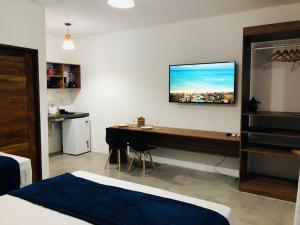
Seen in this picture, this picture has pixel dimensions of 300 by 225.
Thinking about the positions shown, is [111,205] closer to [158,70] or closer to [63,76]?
[158,70]

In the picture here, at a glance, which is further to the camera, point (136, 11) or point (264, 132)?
point (136, 11)

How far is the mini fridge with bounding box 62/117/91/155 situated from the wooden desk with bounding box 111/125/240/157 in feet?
4.10

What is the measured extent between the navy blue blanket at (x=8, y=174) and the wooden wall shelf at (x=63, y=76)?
3.10 m

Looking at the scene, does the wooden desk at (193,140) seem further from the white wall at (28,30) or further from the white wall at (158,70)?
the white wall at (28,30)

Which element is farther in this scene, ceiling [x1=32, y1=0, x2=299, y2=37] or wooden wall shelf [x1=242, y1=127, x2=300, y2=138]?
ceiling [x1=32, y1=0, x2=299, y2=37]

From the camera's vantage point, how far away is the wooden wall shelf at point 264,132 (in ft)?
10.9

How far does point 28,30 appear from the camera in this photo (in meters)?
3.61

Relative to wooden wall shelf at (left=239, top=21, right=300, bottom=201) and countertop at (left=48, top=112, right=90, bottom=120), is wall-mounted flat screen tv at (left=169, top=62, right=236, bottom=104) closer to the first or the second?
wooden wall shelf at (left=239, top=21, right=300, bottom=201)

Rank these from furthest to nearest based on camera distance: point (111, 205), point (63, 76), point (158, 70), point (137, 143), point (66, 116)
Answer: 1. point (63, 76)
2. point (66, 116)
3. point (158, 70)
4. point (137, 143)
5. point (111, 205)

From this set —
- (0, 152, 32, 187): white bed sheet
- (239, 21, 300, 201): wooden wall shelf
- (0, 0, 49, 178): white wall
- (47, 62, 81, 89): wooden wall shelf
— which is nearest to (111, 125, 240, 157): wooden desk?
(239, 21, 300, 201): wooden wall shelf

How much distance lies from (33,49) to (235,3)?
2.98 metres

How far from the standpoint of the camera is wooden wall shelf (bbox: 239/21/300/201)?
332 centimetres

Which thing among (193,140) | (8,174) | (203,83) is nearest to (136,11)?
(203,83)

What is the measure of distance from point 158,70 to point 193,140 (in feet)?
4.91
